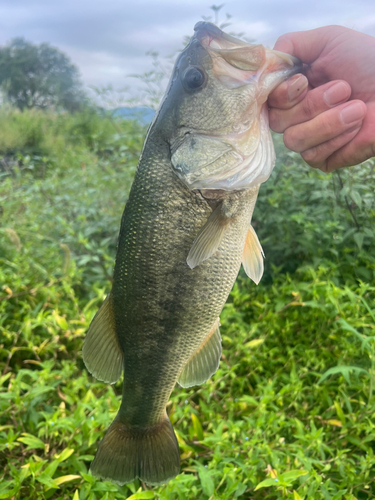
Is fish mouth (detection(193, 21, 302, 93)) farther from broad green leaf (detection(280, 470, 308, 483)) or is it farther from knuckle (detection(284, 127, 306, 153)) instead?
broad green leaf (detection(280, 470, 308, 483))

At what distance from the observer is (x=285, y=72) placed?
1059 mm

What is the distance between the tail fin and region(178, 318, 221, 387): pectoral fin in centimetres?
20

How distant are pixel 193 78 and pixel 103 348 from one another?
0.86m

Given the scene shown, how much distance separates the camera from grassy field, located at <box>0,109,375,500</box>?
1.42 metres

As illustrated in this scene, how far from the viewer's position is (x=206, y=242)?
1.00 metres

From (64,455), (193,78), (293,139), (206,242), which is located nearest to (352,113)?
(293,139)

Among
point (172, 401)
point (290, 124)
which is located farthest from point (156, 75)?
point (172, 401)

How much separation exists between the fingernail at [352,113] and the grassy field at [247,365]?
0.99 meters

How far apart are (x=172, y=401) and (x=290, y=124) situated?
140 cm

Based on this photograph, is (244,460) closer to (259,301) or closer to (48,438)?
(48,438)

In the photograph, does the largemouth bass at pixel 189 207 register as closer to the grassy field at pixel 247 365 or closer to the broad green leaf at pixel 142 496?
the broad green leaf at pixel 142 496

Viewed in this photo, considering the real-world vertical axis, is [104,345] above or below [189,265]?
below

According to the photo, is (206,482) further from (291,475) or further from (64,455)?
(64,455)

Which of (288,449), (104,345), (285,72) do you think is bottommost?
(288,449)
